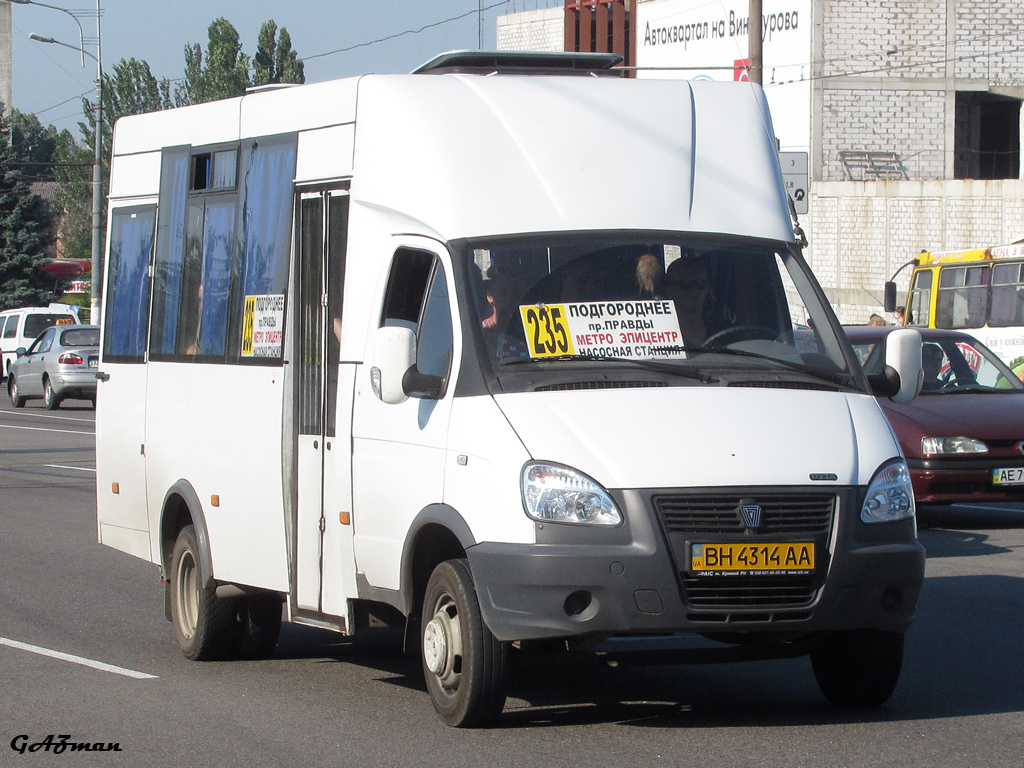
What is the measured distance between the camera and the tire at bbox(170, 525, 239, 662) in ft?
26.1

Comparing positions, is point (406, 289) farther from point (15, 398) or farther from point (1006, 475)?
point (15, 398)

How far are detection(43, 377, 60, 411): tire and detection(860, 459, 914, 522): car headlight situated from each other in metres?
28.3

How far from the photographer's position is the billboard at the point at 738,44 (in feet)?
149

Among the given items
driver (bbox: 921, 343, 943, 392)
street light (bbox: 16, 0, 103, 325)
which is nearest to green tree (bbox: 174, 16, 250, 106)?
street light (bbox: 16, 0, 103, 325)

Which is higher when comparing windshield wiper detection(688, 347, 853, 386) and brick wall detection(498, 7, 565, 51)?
brick wall detection(498, 7, 565, 51)

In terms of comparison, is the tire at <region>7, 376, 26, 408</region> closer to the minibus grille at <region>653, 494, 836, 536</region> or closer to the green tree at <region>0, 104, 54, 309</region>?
the green tree at <region>0, 104, 54, 309</region>

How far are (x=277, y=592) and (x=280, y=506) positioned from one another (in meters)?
0.45

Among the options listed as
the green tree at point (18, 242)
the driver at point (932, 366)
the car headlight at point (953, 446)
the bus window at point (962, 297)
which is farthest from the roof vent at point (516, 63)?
the green tree at point (18, 242)

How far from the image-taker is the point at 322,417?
281 inches

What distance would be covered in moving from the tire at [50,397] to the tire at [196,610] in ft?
81.7

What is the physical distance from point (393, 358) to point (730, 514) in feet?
4.83

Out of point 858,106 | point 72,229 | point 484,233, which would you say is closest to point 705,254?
point 484,233

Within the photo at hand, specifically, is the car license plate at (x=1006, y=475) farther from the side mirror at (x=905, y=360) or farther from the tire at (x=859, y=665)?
the tire at (x=859, y=665)

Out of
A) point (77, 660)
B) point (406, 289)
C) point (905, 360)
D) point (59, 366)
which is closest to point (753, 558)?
point (905, 360)
